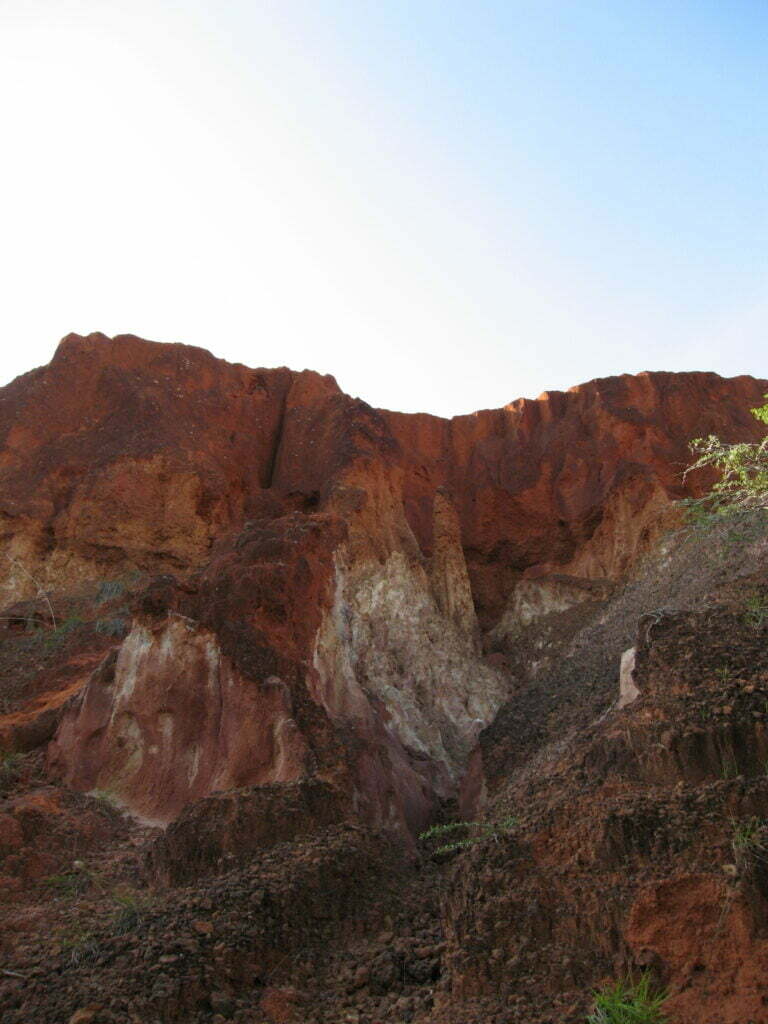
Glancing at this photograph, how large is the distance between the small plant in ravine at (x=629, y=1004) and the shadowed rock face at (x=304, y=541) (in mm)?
4781

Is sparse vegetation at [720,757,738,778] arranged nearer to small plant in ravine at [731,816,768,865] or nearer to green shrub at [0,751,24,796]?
small plant in ravine at [731,816,768,865]

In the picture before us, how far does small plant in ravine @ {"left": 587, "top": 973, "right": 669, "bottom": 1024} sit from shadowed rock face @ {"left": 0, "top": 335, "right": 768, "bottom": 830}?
4.78 meters

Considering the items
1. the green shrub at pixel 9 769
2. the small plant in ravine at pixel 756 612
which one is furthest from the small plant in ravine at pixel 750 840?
the green shrub at pixel 9 769

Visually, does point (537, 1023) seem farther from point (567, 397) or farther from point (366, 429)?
point (567, 397)

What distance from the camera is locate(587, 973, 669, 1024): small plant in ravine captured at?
5062mm

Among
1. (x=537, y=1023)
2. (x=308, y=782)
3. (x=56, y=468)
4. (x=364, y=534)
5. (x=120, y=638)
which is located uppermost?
(x=56, y=468)

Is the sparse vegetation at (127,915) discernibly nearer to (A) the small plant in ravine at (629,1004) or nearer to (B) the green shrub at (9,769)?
(A) the small plant in ravine at (629,1004)

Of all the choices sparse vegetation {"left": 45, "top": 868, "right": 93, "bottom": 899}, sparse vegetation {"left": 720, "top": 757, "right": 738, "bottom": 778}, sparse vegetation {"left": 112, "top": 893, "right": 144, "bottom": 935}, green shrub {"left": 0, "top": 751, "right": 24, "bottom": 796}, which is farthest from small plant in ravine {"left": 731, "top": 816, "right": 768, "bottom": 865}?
green shrub {"left": 0, "top": 751, "right": 24, "bottom": 796}

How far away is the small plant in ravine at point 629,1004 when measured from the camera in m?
5.06

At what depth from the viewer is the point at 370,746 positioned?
11812 millimetres

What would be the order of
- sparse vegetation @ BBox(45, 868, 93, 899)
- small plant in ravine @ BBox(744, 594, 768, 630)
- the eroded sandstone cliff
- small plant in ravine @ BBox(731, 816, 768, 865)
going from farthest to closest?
1. small plant in ravine @ BBox(744, 594, 768, 630)
2. sparse vegetation @ BBox(45, 868, 93, 899)
3. the eroded sandstone cliff
4. small plant in ravine @ BBox(731, 816, 768, 865)

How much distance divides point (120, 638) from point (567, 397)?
2079 centimetres

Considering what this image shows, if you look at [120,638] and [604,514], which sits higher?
[604,514]

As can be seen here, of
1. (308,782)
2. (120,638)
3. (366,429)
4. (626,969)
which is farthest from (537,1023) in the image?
(366,429)
